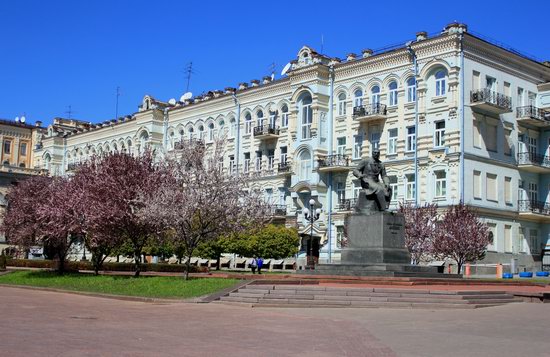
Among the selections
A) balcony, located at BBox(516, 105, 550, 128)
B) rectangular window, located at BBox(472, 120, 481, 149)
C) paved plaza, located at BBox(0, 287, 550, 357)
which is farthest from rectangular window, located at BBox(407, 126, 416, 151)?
paved plaza, located at BBox(0, 287, 550, 357)

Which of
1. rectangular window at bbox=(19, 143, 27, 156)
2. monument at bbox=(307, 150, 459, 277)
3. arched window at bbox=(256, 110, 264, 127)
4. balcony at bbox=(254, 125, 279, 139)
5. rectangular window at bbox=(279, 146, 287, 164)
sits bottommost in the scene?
monument at bbox=(307, 150, 459, 277)

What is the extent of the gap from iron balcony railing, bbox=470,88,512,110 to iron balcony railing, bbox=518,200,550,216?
7.00 metres

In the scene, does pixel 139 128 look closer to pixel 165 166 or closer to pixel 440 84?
pixel 440 84

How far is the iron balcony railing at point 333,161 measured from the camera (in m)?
54.0

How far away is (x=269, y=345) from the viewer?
40.7 feet

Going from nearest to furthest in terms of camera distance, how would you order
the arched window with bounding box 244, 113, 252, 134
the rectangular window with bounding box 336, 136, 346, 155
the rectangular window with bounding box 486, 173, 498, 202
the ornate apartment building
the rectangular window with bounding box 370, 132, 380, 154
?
the ornate apartment building → the rectangular window with bounding box 486, 173, 498, 202 → the rectangular window with bounding box 370, 132, 380, 154 → the rectangular window with bounding box 336, 136, 346, 155 → the arched window with bounding box 244, 113, 252, 134

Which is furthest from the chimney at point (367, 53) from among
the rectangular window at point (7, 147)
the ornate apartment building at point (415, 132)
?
the rectangular window at point (7, 147)

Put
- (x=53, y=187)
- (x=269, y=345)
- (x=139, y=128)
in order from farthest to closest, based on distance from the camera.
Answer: (x=139, y=128), (x=53, y=187), (x=269, y=345)

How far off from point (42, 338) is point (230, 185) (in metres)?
18.0

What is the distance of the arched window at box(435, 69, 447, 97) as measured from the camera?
48406 millimetres

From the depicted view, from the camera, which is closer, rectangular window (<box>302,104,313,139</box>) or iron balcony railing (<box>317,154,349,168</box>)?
iron balcony railing (<box>317,154,349,168</box>)

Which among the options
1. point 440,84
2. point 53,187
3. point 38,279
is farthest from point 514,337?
point 440,84

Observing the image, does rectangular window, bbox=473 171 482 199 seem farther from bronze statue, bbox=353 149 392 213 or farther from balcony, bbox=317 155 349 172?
bronze statue, bbox=353 149 392 213

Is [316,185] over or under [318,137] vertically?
under
